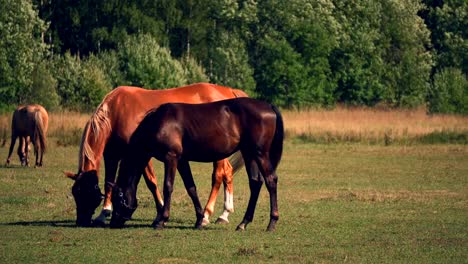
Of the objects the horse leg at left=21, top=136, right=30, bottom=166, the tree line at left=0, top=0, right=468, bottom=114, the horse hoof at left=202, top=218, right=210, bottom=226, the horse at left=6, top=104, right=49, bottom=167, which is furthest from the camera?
the tree line at left=0, top=0, right=468, bottom=114

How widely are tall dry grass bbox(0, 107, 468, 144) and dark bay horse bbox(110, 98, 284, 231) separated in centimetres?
2258

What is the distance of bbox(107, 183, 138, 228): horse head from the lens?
1772 centimetres

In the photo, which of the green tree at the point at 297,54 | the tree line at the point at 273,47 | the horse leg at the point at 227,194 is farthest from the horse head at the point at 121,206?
the green tree at the point at 297,54

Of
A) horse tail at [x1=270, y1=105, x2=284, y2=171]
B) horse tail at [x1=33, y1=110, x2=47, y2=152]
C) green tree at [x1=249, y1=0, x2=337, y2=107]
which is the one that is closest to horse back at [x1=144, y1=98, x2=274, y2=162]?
horse tail at [x1=270, y1=105, x2=284, y2=171]

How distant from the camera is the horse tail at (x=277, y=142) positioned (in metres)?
17.6

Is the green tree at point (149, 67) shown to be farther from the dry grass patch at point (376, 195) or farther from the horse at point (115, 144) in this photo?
the horse at point (115, 144)

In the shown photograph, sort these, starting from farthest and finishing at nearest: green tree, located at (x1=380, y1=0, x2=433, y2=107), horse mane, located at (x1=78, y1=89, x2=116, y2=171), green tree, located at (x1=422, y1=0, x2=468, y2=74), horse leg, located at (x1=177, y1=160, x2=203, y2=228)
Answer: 1. green tree, located at (x1=422, y1=0, x2=468, y2=74)
2. green tree, located at (x1=380, y1=0, x2=433, y2=107)
3. horse mane, located at (x1=78, y1=89, x2=116, y2=171)
4. horse leg, located at (x1=177, y1=160, x2=203, y2=228)

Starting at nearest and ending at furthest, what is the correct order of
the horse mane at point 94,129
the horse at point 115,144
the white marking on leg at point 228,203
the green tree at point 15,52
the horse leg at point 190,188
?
the horse leg at point 190,188 < the horse at point 115,144 < the horse mane at point 94,129 < the white marking on leg at point 228,203 < the green tree at point 15,52

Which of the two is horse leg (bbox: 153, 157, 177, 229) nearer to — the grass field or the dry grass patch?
the grass field

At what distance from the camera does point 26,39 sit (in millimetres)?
56188

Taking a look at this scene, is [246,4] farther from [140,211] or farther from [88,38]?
[140,211]

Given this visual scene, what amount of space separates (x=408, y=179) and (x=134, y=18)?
1748 inches

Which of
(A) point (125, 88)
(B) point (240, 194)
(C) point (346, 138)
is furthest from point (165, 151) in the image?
(C) point (346, 138)

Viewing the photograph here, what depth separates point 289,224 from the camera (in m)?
18.1
